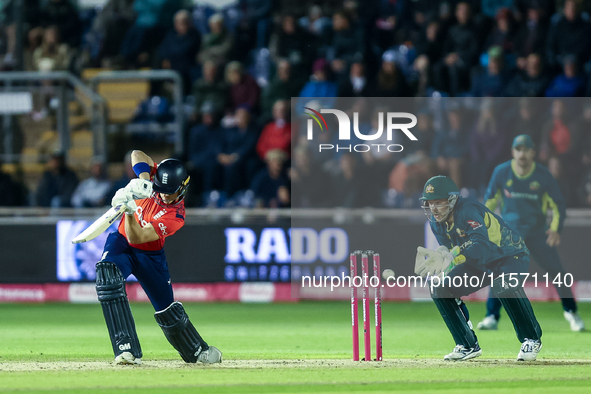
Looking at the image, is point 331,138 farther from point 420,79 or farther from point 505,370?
point 420,79

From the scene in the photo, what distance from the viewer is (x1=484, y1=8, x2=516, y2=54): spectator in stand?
1524cm

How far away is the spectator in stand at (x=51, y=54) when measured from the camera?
1648 centimetres

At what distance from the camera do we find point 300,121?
11.4 metres

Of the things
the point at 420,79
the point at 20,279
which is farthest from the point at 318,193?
the point at 20,279

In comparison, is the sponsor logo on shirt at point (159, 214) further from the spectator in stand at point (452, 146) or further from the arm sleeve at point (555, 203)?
the arm sleeve at point (555, 203)

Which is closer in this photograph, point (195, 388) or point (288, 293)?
point (195, 388)

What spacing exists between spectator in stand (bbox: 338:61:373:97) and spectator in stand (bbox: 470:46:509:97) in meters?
1.69

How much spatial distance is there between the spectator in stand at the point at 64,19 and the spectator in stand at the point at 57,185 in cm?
395

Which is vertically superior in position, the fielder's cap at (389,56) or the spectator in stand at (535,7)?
the spectator in stand at (535,7)

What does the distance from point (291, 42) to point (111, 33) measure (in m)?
3.76

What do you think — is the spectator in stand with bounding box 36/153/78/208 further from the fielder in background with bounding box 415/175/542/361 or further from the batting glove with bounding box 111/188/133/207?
the fielder in background with bounding box 415/175/542/361

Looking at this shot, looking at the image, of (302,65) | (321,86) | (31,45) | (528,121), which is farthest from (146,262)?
(31,45)

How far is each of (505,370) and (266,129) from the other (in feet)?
26.1

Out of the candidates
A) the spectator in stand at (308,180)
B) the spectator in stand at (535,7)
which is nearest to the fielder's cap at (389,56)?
the spectator in stand at (535,7)
